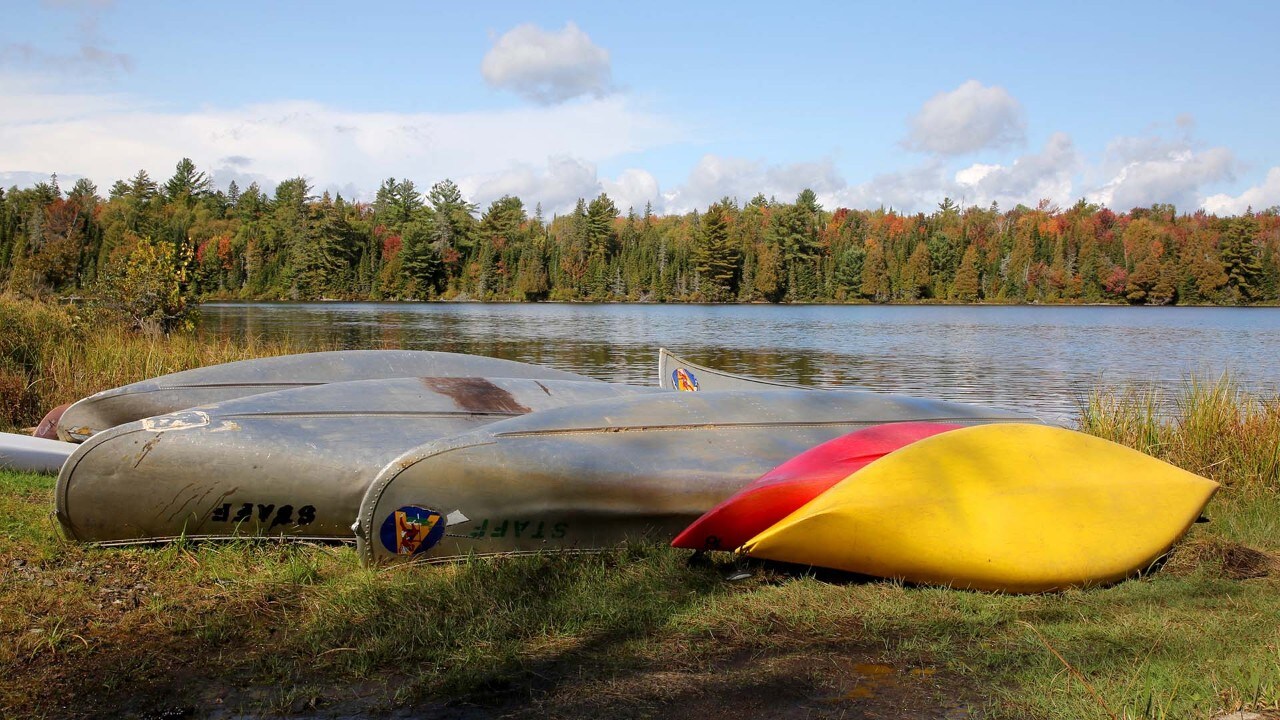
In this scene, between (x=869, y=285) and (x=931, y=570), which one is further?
(x=869, y=285)

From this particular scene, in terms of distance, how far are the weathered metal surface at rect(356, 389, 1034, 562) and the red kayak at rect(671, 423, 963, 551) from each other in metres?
0.23

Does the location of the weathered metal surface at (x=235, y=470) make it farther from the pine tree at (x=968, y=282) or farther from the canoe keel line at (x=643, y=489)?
the pine tree at (x=968, y=282)

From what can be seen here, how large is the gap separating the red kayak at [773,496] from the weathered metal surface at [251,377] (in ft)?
9.22

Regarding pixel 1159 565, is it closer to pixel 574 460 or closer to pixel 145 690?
pixel 574 460

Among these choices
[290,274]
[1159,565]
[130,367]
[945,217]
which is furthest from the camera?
[945,217]

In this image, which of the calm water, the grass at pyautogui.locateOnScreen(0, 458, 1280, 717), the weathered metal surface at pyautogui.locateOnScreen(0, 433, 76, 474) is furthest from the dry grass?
the weathered metal surface at pyautogui.locateOnScreen(0, 433, 76, 474)

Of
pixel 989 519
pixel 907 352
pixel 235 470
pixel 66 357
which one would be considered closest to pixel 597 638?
pixel 989 519

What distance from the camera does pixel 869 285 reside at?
261 feet

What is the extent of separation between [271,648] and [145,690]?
0.39m

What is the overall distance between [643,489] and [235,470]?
182 cm

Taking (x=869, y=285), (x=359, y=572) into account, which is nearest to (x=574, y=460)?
(x=359, y=572)

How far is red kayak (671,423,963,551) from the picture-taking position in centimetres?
361

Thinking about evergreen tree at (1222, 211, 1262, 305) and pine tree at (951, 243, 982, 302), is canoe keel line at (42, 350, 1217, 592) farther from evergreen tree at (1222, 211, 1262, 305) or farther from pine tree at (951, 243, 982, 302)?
evergreen tree at (1222, 211, 1262, 305)

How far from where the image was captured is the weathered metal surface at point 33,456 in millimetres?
5137
